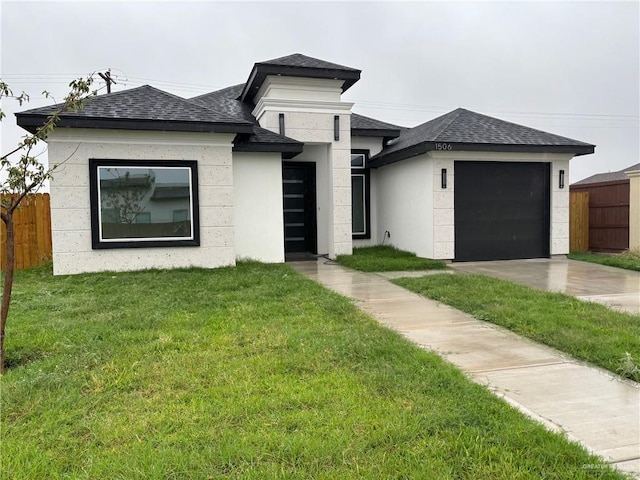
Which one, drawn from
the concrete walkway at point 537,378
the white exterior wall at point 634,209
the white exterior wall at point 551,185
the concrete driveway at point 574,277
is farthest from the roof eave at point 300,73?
the white exterior wall at point 634,209

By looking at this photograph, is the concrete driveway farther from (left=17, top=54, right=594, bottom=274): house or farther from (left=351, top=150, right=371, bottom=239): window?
(left=351, top=150, right=371, bottom=239): window

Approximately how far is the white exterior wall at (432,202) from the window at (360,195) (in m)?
0.69

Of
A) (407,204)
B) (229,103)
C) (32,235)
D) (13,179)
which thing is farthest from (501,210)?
(32,235)

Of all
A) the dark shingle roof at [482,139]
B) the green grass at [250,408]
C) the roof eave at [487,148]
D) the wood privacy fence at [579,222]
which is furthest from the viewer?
the wood privacy fence at [579,222]

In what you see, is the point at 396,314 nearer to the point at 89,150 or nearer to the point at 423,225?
the point at 423,225

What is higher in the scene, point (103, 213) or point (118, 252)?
point (103, 213)

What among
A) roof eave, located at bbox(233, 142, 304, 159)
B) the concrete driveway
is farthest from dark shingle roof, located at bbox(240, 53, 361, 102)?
the concrete driveway

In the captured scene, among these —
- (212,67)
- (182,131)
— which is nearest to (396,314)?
(182,131)

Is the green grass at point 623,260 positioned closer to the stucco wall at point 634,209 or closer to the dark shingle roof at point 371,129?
the stucco wall at point 634,209

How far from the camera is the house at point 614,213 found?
1206cm

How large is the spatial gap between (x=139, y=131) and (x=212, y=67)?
16882 mm

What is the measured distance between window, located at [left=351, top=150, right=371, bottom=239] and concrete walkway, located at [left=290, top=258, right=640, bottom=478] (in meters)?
7.37

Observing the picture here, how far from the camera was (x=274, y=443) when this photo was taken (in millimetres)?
2406

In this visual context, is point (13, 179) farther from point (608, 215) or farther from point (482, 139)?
point (608, 215)
